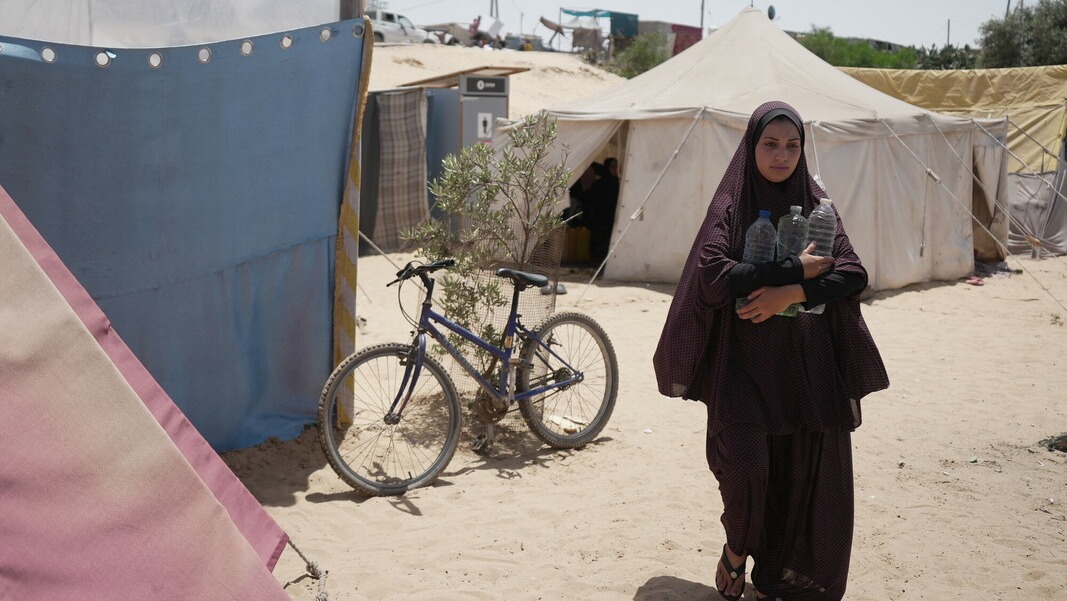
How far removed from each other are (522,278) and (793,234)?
206cm

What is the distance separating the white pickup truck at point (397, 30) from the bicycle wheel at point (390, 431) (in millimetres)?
31376

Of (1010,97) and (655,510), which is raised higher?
(1010,97)

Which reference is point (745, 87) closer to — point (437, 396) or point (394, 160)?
point (394, 160)

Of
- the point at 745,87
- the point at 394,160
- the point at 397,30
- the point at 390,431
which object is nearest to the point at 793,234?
the point at 390,431

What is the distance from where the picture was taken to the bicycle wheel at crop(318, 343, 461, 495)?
14.4 feet

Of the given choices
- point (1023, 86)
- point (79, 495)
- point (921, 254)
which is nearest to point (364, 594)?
point (79, 495)

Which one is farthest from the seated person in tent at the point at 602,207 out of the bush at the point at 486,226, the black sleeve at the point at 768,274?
the black sleeve at the point at 768,274

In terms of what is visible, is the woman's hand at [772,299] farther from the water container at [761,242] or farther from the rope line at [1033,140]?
the rope line at [1033,140]

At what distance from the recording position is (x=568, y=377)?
5273mm

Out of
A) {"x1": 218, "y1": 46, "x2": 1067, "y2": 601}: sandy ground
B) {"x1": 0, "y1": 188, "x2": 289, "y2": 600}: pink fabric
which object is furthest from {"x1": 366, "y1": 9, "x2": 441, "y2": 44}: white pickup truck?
{"x1": 0, "y1": 188, "x2": 289, "y2": 600}: pink fabric

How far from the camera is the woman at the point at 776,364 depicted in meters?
3.08

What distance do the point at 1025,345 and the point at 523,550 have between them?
6033 millimetres

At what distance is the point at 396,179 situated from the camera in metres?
12.9

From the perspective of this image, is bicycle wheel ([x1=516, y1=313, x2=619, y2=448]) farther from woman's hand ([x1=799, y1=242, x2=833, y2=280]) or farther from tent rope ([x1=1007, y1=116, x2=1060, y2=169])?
tent rope ([x1=1007, y1=116, x2=1060, y2=169])
